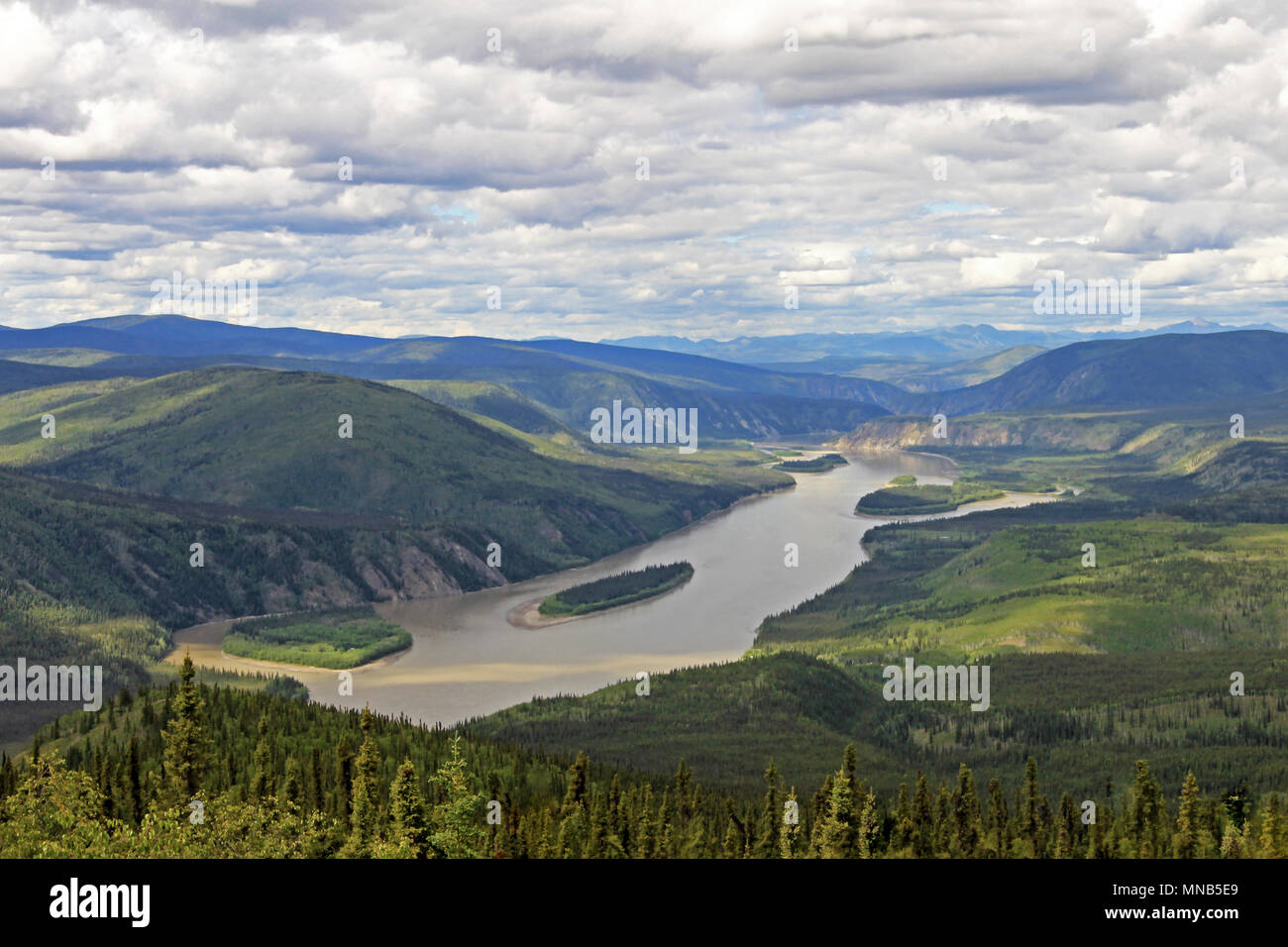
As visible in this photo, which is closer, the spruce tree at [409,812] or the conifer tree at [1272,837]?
the spruce tree at [409,812]

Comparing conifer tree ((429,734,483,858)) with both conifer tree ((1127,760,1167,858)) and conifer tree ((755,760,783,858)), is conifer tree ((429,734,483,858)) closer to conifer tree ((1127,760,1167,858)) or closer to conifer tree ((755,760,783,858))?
conifer tree ((755,760,783,858))

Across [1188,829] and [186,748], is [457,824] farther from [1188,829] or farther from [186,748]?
[1188,829]

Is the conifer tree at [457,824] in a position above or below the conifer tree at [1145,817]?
above

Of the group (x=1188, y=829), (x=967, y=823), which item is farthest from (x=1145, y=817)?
(x=967, y=823)

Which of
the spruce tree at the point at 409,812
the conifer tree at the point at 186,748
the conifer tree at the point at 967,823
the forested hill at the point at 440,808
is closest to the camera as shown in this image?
the forested hill at the point at 440,808

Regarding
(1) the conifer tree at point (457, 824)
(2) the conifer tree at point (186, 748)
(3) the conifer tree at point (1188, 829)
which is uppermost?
(2) the conifer tree at point (186, 748)

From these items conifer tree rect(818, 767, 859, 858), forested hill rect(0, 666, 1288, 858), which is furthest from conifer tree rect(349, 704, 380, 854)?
conifer tree rect(818, 767, 859, 858)

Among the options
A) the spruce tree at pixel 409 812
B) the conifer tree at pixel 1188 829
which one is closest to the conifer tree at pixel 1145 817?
the conifer tree at pixel 1188 829

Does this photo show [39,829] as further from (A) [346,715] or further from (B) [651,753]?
(B) [651,753]

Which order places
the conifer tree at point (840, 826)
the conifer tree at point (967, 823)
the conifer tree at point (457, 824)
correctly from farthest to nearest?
the conifer tree at point (967, 823)
the conifer tree at point (840, 826)
the conifer tree at point (457, 824)

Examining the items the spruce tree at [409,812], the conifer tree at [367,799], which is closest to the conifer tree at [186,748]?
the conifer tree at [367,799]

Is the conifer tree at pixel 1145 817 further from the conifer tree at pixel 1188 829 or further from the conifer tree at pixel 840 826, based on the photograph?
the conifer tree at pixel 840 826

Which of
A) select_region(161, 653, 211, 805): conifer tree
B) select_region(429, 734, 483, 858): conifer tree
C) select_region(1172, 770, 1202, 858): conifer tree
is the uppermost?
select_region(161, 653, 211, 805): conifer tree
